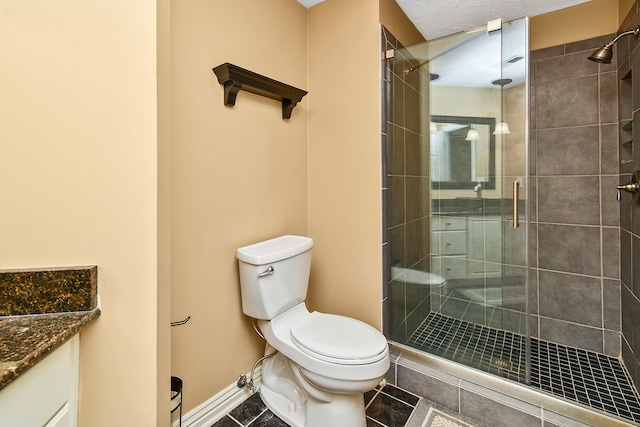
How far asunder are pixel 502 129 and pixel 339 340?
50.1 inches

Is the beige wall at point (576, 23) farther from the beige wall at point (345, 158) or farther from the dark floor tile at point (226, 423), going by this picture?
the dark floor tile at point (226, 423)

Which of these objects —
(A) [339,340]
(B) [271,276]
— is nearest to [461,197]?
(A) [339,340]

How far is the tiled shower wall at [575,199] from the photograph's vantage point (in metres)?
1.79

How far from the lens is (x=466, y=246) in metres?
1.66

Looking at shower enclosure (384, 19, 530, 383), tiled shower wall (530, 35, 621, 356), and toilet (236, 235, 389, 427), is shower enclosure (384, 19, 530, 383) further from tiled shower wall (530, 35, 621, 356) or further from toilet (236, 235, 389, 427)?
tiled shower wall (530, 35, 621, 356)

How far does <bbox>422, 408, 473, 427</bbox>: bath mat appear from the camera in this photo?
1384 mm

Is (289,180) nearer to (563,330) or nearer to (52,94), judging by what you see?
(52,94)

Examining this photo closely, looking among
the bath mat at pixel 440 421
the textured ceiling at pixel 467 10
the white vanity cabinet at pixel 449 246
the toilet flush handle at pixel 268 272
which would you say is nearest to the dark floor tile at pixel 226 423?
the toilet flush handle at pixel 268 272

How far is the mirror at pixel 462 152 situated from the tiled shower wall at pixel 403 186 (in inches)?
3.0

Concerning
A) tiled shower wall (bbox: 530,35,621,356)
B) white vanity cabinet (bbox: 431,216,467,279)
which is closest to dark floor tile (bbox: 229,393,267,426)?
white vanity cabinet (bbox: 431,216,467,279)

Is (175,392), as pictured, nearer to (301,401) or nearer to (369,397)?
(301,401)

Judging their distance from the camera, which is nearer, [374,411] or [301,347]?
[301,347]

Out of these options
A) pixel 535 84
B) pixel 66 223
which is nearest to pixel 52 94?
pixel 66 223

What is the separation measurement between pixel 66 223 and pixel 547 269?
8.37 feet
